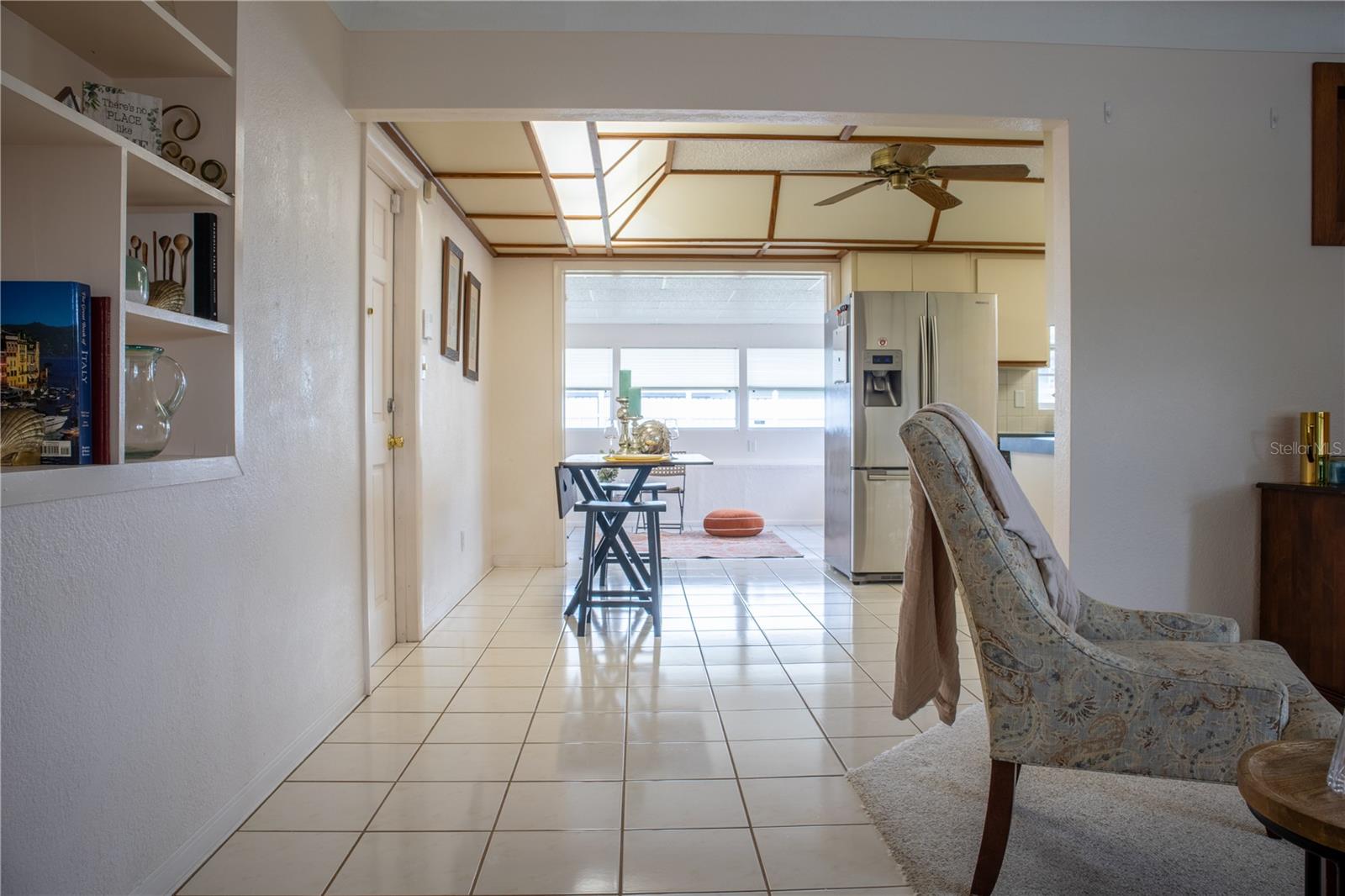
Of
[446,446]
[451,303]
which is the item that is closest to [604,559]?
[446,446]

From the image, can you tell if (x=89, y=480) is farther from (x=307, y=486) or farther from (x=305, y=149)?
(x=305, y=149)

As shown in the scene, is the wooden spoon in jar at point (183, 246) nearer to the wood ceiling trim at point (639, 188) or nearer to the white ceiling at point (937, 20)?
the white ceiling at point (937, 20)

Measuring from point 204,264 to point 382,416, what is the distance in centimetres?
163

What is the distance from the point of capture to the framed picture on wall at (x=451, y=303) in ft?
13.4

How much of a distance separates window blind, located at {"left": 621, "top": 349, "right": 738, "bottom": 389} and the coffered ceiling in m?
3.38

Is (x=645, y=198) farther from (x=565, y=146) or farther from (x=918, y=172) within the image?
(x=918, y=172)

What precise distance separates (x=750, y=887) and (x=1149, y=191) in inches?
101

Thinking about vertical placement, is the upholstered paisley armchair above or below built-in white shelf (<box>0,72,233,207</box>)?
below

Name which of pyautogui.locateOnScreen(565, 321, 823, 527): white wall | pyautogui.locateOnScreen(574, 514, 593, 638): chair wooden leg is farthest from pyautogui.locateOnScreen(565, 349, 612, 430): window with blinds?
pyautogui.locateOnScreen(574, 514, 593, 638): chair wooden leg

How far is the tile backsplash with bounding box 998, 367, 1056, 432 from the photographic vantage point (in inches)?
225

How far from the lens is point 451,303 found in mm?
4219

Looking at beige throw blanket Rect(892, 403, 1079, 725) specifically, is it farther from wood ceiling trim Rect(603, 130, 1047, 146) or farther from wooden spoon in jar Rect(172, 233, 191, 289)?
wood ceiling trim Rect(603, 130, 1047, 146)

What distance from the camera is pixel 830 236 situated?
16.9 ft

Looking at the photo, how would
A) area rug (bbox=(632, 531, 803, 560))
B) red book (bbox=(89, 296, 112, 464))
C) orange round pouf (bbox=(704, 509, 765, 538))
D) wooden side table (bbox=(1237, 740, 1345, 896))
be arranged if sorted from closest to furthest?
wooden side table (bbox=(1237, 740, 1345, 896))
red book (bbox=(89, 296, 112, 464))
area rug (bbox=(632, 531, 803, 560))
orange round pouf (bbox=(704, 509, 765, 538))
